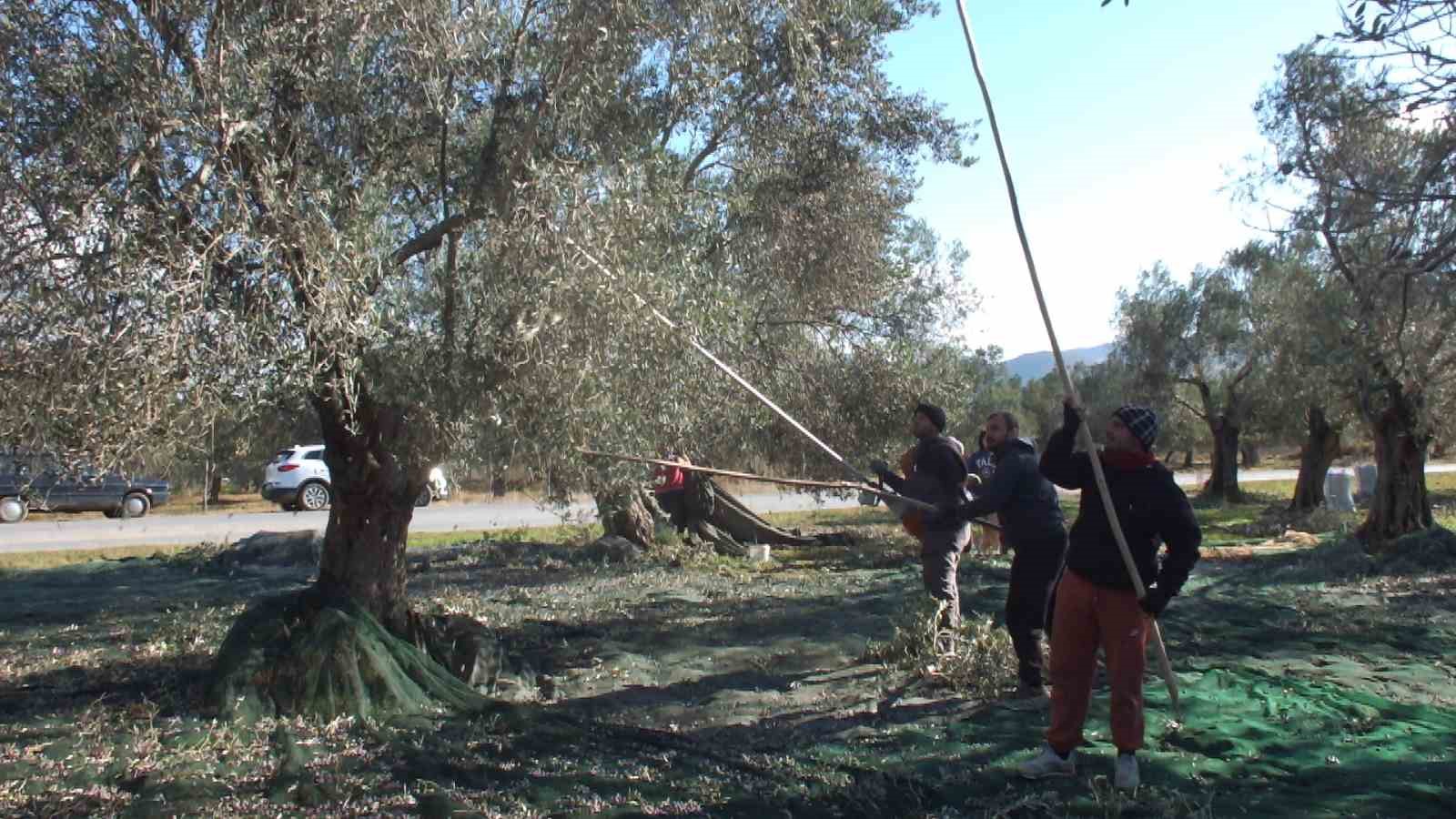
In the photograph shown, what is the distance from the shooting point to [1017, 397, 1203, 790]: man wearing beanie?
4.91m

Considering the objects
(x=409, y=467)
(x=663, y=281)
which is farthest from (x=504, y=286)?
(x=409, y=467)

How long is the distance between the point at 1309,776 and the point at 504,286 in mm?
4501

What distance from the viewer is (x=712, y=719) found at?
6.55 m

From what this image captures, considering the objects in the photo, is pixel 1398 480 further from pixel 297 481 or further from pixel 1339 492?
pixel 297 481

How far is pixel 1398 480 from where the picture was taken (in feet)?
51.1

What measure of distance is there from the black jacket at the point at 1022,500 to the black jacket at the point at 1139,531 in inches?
49.9

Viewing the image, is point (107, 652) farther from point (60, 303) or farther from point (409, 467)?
point (60, 303)

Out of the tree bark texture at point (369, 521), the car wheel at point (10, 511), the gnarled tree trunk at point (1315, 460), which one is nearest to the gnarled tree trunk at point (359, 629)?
the tree bark texture at point (369, 521)

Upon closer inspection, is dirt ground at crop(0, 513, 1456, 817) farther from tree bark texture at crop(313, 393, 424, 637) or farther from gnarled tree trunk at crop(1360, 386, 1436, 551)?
gnarled tree trunk at crop(1360, 386, 1436, 551)

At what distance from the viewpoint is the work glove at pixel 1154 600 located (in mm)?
4812

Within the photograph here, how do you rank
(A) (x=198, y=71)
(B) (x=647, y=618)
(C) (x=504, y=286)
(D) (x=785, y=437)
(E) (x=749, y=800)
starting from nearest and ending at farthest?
(E) (x=749, y=800)
(A) (x=198, y=71)
(C) (x=504, y=286)
(B) (x=647, y=618)
(D) (x=785, y=437)

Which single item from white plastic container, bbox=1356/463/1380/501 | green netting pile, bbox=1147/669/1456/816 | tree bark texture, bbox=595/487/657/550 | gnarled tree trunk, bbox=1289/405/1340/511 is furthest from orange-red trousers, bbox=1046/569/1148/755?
white plastic container, bbox=1356/463/1380/501

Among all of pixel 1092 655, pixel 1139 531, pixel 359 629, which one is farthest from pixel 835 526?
pixel 1139 531

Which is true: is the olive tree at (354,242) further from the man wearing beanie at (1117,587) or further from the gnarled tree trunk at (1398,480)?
the gnarled tree trunk at (1398,480)
